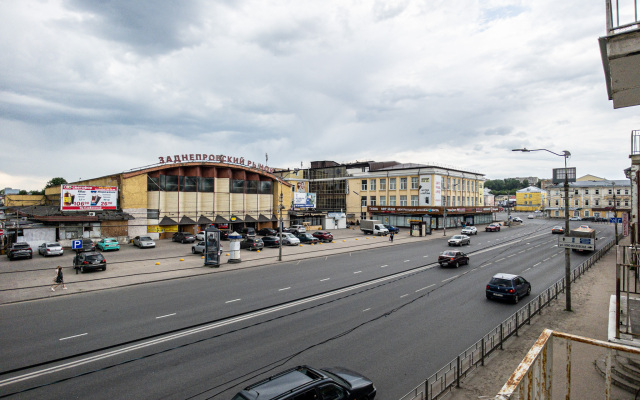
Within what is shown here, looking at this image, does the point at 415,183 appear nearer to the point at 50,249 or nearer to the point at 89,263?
the point at 89,263

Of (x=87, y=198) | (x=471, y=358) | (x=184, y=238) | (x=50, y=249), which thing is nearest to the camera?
(x=471, y=358)

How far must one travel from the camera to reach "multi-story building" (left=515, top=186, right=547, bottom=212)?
469 feet

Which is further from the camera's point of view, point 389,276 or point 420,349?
point 389,276

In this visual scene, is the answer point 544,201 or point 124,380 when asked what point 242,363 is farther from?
point 544,201

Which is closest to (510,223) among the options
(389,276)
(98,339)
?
(389,276)

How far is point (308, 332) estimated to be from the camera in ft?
43.4

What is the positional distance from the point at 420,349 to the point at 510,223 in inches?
2815

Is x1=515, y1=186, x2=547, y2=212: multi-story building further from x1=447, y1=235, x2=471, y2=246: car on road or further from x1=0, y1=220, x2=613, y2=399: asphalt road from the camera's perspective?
x1=0, y1=220, x2=613, y2=399: asphalt road

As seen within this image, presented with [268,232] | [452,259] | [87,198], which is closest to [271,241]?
[268,232]

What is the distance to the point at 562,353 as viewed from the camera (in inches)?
424

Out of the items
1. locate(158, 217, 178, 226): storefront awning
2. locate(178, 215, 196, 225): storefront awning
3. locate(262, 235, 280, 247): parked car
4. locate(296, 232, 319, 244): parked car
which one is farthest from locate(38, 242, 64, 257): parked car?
locate(296, 232, 319, 244): parked car

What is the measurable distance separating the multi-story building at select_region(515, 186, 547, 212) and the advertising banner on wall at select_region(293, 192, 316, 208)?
125m

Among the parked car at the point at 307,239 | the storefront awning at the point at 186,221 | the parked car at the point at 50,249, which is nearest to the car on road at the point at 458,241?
the parked car at the point at 307,239

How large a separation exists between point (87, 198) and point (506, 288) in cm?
4452
